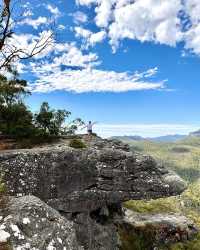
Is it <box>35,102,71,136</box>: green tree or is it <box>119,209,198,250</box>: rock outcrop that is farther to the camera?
<box>35,102,71,136</box>: green tree

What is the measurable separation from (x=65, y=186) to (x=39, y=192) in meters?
2.48

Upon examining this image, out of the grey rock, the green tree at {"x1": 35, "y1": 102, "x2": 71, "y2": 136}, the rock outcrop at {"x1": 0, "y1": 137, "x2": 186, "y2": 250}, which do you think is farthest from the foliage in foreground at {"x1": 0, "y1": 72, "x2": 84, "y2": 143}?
the grey rock

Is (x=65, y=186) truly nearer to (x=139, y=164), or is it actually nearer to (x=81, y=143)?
(x=139, y=164)

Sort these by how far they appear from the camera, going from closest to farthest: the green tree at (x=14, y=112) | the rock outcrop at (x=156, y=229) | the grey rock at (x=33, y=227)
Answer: the grey rock at (x=33, y=227) < the rock outcrop at (x=156, y=229) < the green tree at (x=14, y=112)

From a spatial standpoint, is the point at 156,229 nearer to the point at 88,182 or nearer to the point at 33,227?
the point at 88,182

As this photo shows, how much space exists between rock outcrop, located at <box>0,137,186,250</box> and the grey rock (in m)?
11.8

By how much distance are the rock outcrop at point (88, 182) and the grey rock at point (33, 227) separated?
11.8m

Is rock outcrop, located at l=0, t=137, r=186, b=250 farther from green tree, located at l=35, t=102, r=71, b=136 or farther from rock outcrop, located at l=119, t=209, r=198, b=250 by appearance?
green tree, located at l=35, t=102, r=71, b=136

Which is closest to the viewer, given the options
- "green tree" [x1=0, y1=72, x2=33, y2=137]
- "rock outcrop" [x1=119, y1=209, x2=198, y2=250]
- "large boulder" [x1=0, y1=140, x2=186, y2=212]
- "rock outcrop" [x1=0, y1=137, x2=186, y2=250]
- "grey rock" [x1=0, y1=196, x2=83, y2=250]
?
"grey rock" [x1=0, y1=196, x2=83, y2=250]

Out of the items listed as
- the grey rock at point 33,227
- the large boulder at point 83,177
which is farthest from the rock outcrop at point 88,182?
the grey rock at point 33,227

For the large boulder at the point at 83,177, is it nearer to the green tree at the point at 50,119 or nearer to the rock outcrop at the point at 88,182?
the rock outcrop at the point at 88,182

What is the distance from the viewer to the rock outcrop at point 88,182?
25.9 metres

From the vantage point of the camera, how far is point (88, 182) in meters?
29.7

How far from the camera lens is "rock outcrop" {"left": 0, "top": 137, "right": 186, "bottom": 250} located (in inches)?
1021
